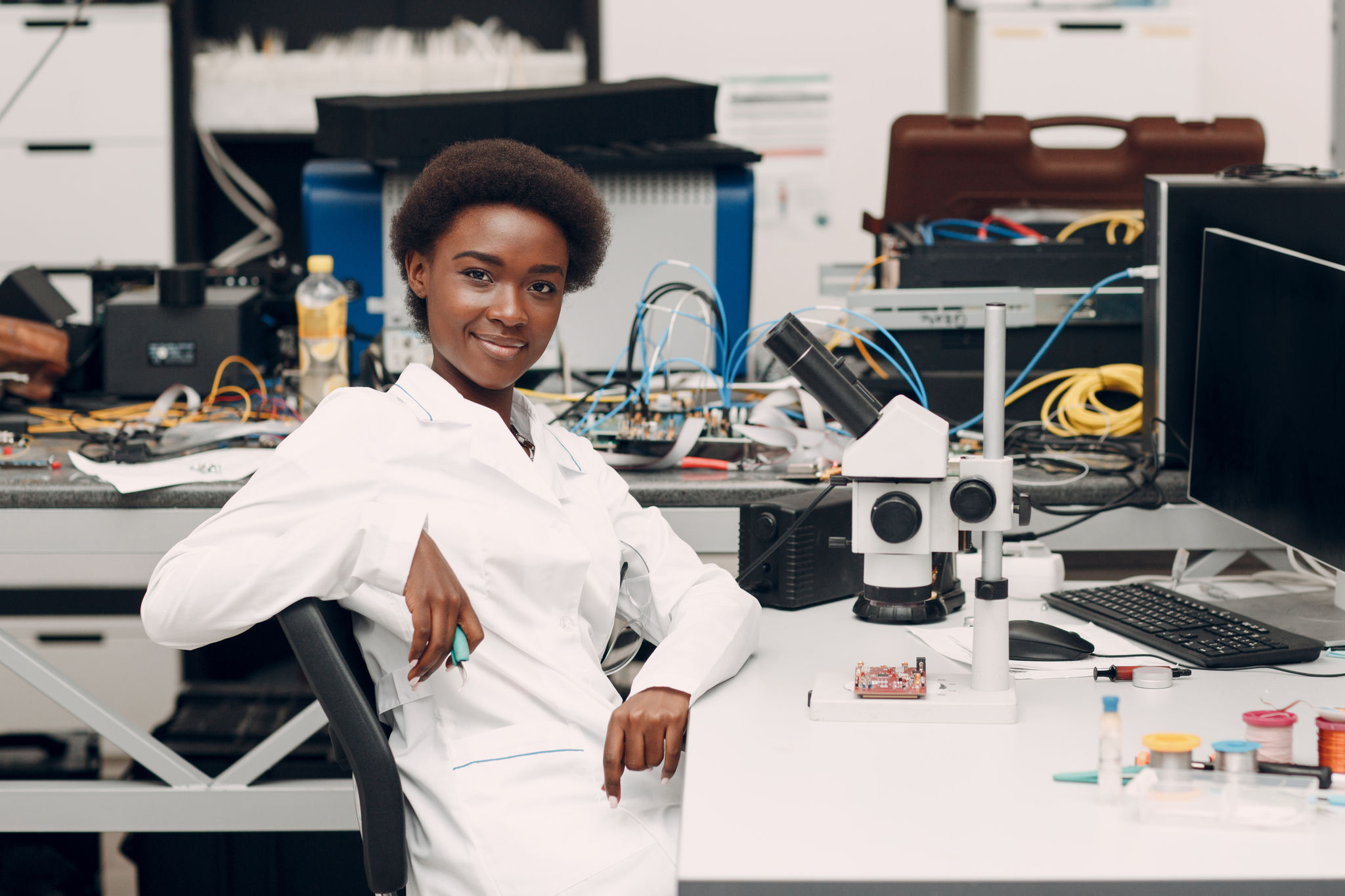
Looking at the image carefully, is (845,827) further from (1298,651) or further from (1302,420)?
(1302,420)

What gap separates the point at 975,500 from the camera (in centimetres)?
98

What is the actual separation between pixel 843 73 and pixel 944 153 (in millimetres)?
1305

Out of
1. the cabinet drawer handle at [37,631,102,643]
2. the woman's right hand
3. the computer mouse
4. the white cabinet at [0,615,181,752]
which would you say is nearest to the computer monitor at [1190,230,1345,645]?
the computer mouse

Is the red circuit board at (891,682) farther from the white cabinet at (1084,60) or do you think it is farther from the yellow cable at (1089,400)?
the white cabinet at (1084,60)

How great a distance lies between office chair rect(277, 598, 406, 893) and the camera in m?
0.97

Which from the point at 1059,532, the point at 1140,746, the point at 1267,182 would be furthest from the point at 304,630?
the point at 1267,182

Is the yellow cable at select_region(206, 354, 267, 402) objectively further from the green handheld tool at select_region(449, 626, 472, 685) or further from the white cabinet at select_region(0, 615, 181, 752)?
the green handheld tool at select_region(449, 626, 472, 685)

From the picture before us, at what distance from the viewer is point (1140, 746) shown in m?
0.92

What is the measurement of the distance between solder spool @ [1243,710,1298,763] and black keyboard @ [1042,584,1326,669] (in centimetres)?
25

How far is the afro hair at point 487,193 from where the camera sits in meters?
1.22

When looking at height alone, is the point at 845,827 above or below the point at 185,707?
above

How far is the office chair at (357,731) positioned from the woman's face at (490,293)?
0.95 ft

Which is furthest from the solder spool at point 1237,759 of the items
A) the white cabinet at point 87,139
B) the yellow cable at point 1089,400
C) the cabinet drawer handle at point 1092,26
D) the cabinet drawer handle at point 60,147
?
the cabinet drawer handle at point 60,147

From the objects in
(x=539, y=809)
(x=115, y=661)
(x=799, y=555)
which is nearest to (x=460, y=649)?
(x=539, y=809)
